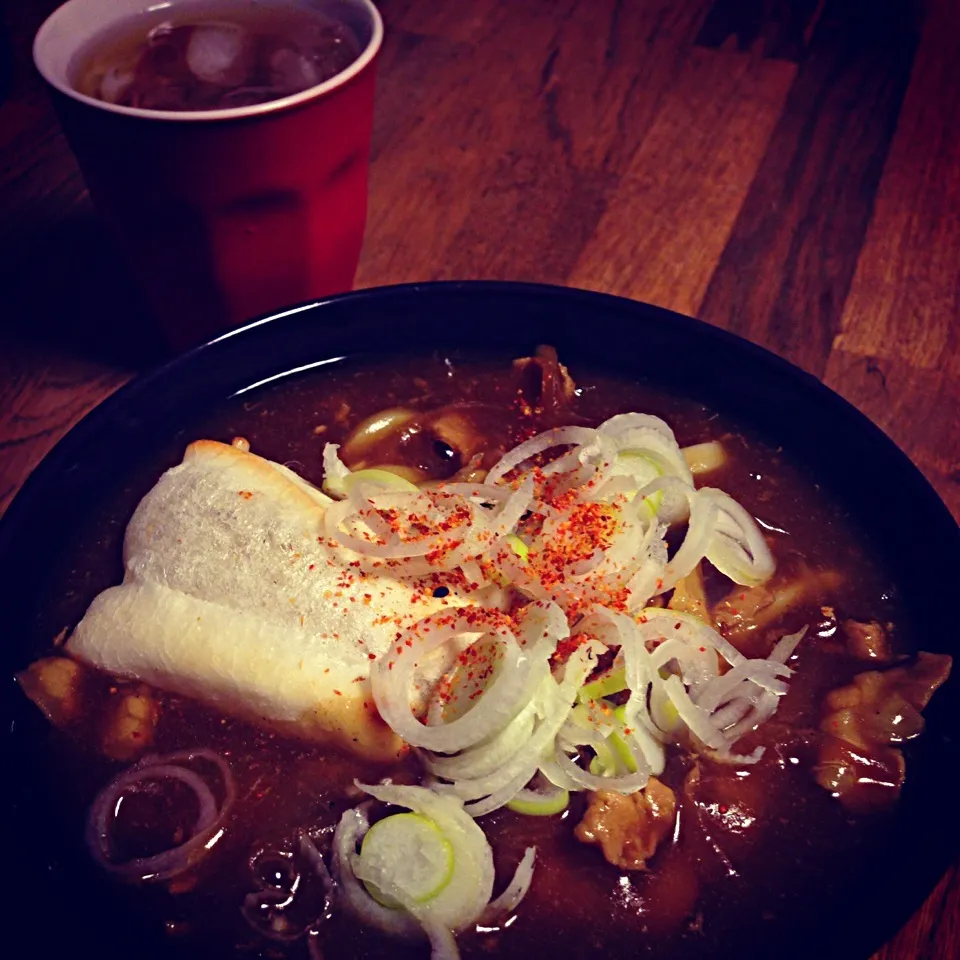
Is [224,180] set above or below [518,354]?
above

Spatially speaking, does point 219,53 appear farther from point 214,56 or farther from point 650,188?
point 650,188

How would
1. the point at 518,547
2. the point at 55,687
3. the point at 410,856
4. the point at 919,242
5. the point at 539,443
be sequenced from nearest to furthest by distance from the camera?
the point at 410,856 < the point at 55,687 < the point at 518,547 < the point at 539,443 < the point at 919,242

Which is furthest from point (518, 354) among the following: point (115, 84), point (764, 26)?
point (764, 26)

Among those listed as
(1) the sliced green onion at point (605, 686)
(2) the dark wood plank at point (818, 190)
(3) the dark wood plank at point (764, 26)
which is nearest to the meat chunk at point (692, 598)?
(1) the sliced green onion at point (605, 686)

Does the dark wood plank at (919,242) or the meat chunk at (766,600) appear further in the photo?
the dark wood plank at (919,242)

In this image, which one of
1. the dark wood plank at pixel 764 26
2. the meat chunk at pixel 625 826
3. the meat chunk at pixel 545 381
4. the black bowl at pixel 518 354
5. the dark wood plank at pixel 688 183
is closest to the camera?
the black bowl at pixel 518 354

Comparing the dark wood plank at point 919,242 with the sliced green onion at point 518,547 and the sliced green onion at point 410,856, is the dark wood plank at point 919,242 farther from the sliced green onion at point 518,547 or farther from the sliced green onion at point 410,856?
the sliced green onion at point 410,856

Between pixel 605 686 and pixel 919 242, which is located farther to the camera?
pixel 919 242

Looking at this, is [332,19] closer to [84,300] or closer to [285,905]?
[84,300]
